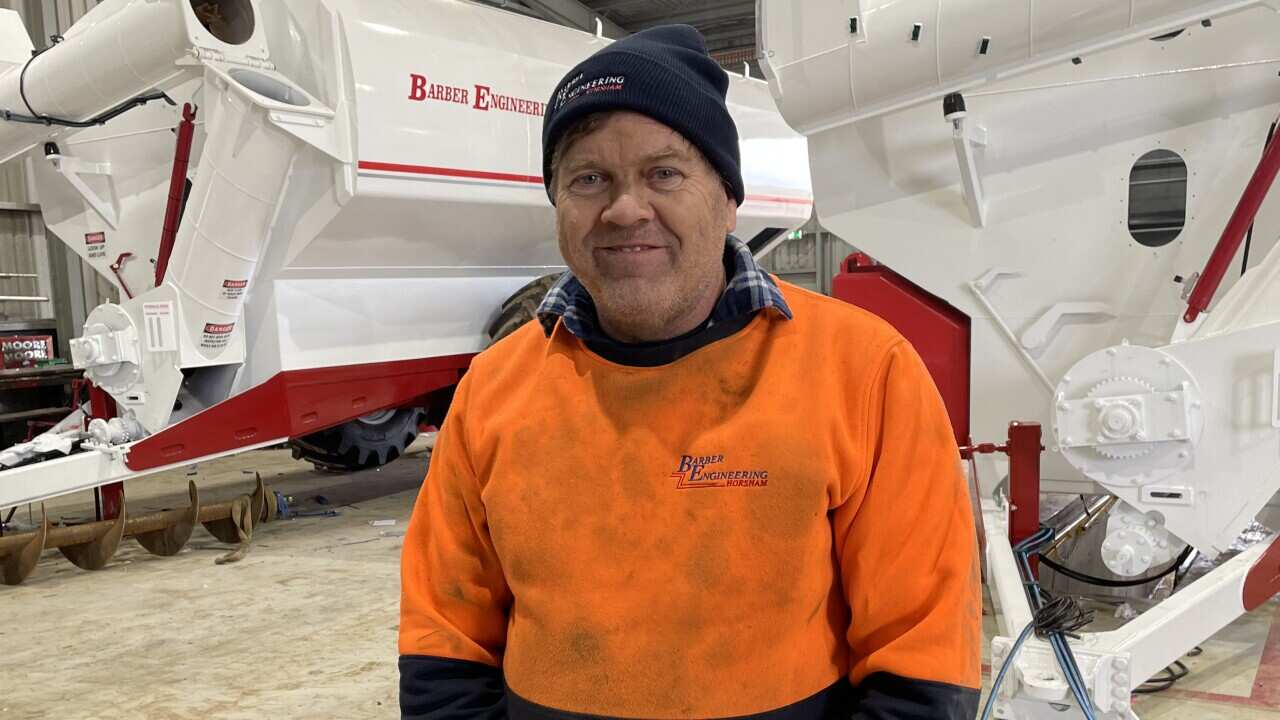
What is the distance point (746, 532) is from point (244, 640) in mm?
3243

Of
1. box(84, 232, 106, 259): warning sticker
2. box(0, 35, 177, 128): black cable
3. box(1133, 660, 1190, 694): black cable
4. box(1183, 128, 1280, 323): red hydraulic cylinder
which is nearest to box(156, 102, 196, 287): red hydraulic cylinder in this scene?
box(0, 35, 177, 128): black cable

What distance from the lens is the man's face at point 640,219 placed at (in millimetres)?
1271

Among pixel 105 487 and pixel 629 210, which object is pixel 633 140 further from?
pixel 105 487

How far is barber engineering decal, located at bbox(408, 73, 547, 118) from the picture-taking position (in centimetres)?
510

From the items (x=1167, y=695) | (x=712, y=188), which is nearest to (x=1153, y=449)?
(x=1167, y=695)

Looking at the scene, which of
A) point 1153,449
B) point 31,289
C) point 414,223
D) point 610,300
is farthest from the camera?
point 31,289

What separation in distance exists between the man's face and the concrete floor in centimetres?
229

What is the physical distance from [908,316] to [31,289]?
9.38 m

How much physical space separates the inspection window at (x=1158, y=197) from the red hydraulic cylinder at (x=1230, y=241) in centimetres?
35

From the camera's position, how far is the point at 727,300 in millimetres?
1325

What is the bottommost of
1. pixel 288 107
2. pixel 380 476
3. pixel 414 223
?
pixel 380 476

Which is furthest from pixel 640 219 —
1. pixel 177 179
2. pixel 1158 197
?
pixel 177 179

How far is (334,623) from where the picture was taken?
13.1ft

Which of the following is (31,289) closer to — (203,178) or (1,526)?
(1,526)
